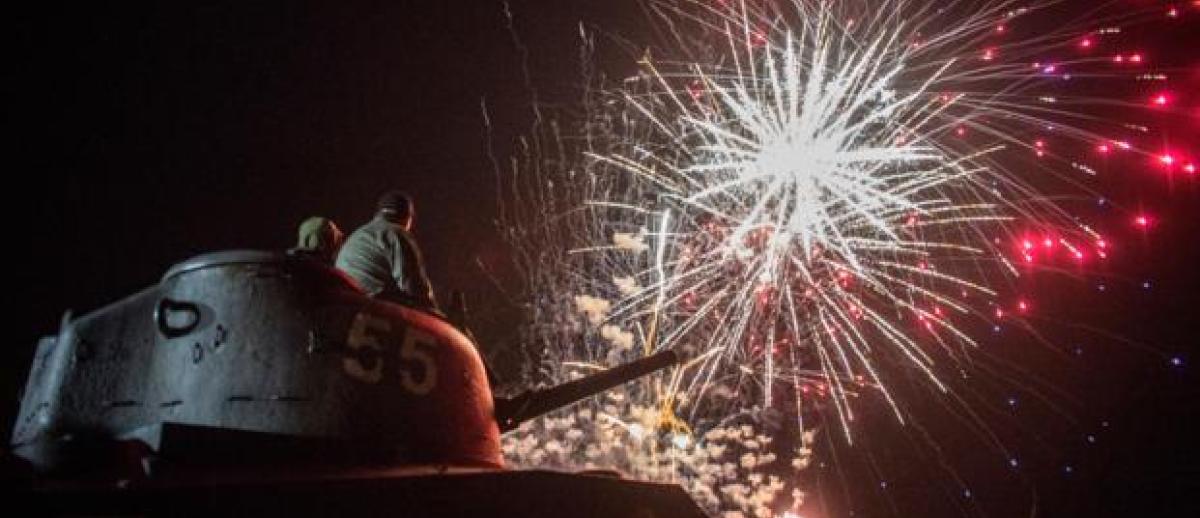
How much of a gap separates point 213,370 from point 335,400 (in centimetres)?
61

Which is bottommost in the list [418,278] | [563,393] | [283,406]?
[283,406]

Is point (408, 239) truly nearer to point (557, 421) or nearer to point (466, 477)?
point (466, 477)

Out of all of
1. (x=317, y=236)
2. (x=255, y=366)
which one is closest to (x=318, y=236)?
(x=317, y=236)

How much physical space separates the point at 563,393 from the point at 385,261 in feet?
4.92

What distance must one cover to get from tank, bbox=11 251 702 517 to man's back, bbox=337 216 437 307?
769mm

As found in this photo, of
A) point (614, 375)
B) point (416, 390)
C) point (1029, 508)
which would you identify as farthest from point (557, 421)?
point (1029, 508)

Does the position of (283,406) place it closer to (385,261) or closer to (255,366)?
(255,366)

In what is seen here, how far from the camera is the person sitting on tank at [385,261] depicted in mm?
6535

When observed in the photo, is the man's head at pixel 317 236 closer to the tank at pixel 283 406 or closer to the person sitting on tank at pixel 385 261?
the person sitting on tank at pixel 385 261

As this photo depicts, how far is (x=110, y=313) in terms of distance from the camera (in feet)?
17.6

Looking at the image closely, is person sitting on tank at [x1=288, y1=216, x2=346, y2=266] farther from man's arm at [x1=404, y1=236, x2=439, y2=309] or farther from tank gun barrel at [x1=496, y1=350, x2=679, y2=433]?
tank gun barrel at [x1=496, y1=350, x2=679, y2=433]

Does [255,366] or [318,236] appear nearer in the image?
[255,366]

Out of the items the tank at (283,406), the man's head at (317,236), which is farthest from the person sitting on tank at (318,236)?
the tank at (283,406)

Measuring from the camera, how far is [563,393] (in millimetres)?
6566
